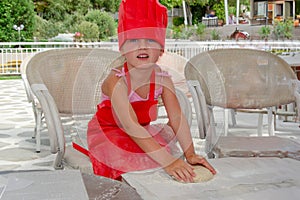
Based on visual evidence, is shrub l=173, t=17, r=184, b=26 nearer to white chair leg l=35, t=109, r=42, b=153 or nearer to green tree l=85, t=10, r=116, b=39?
green tree l=85, t=10, r=116, b=39

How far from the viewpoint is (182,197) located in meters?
0.92

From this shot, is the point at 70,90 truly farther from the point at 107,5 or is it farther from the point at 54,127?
the point at 107,5

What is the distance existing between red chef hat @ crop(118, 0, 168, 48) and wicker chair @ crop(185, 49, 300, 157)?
0.69m

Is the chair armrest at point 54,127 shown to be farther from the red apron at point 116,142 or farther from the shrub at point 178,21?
the shrub at point 178,21

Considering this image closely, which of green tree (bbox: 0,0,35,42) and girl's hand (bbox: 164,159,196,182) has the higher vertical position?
green tree (bbox: 0,0,35,42)

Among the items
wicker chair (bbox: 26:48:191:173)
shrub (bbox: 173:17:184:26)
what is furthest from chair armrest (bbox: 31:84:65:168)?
shrub (bbox: 173:17:184:26)

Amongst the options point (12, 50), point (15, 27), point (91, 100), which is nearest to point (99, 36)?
point (15, 27)

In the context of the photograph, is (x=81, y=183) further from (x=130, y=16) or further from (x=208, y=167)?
(x=130, y=16)

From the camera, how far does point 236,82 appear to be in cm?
237

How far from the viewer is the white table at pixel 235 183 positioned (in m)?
0.92

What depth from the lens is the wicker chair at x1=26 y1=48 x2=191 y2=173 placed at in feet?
Result: 5.78

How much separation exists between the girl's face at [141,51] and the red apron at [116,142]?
8cm

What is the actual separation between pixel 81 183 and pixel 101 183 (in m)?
0.04

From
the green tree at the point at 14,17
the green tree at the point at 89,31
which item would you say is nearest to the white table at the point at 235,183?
the green tree at the point at 14,17
